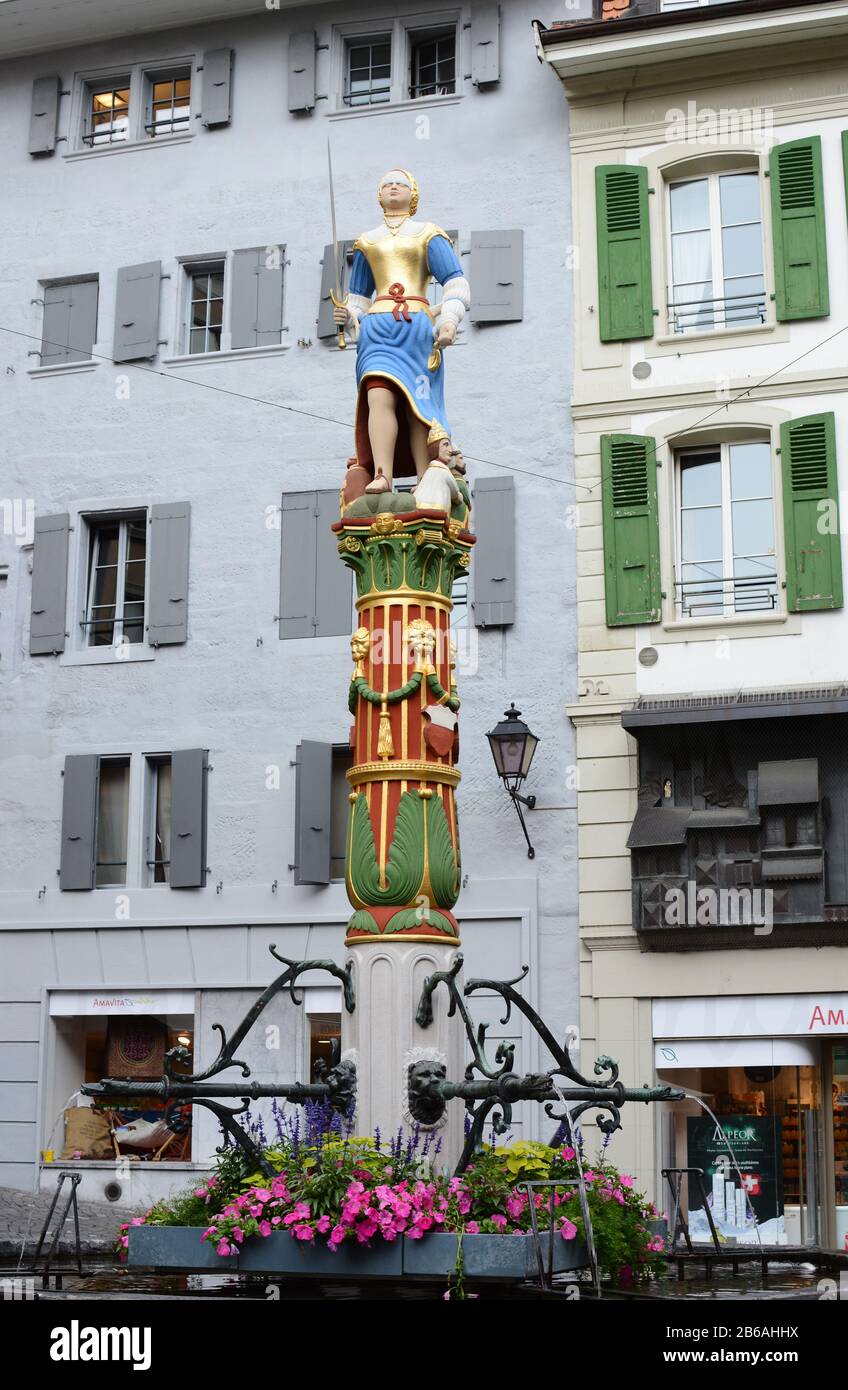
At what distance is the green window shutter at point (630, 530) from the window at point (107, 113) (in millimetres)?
8191

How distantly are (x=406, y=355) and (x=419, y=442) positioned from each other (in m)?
0.54

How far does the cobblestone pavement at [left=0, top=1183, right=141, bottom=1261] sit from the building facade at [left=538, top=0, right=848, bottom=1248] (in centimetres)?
510

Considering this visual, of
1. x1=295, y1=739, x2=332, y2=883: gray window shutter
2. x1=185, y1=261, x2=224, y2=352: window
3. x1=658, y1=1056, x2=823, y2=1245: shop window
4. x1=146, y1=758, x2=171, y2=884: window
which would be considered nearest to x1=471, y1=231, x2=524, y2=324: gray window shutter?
x1=185, y1=261, x2=224, y2=352: window

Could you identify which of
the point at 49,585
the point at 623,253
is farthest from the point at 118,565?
the point at 623,253

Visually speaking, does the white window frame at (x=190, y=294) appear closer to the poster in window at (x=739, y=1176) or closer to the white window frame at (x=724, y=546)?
the white window frame at (x=724, y=546)

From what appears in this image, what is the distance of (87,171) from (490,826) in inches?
400

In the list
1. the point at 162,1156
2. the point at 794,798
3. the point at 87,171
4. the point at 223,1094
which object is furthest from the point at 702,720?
the point at 87,171

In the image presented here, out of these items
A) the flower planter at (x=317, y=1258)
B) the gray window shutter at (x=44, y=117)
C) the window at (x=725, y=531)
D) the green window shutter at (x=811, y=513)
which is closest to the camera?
the flower planter at (x=317, y=1258)

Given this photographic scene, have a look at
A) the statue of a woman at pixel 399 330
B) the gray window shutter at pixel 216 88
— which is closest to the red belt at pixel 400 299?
the statue of a woman at pixel 399 330

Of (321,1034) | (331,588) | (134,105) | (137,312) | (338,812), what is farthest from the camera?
(134,105)

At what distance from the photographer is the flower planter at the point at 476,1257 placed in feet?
29.1

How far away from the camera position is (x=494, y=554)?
20.3 meters

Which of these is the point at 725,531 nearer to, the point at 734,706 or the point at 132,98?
the point at 734,706

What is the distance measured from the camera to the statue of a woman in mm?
11320
